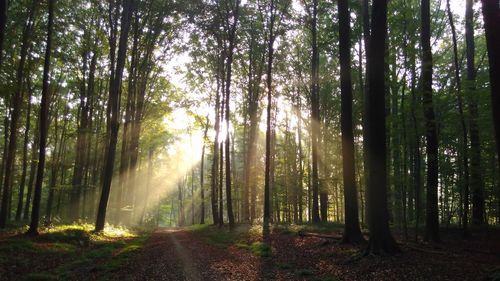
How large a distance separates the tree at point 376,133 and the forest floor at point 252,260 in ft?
3.87

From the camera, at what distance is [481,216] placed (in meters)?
17.5

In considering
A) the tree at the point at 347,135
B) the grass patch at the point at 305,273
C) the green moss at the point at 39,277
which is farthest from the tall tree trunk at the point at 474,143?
the green moss at the point at 39,277

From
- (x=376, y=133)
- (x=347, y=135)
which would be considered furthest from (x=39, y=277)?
(x=347, y=135)

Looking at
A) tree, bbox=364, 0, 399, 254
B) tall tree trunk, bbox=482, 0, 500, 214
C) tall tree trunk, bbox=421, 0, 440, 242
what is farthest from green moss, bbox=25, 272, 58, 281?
tall tree trunk, bbox=421, 0, 440, 242

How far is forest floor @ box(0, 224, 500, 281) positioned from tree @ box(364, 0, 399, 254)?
1.18 m

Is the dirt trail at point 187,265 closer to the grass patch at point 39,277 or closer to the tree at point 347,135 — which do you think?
the grass patch at point 39,277

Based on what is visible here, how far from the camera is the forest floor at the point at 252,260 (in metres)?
9.04

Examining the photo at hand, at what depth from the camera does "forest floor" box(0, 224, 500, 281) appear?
29.7 ft

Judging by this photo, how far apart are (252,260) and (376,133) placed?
232 inches

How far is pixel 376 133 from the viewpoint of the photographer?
11.1 m

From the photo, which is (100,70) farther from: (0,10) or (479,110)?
(479,110)

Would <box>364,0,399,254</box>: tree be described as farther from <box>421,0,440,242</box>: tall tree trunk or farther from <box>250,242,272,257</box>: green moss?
<box>250,242,272,257</box>: green moss

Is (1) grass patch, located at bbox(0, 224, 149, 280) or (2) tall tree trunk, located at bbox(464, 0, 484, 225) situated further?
(2) tall tree trunk, located at bbox(464, 0, 484, 225)

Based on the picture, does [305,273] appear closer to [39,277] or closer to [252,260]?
[252,260]
